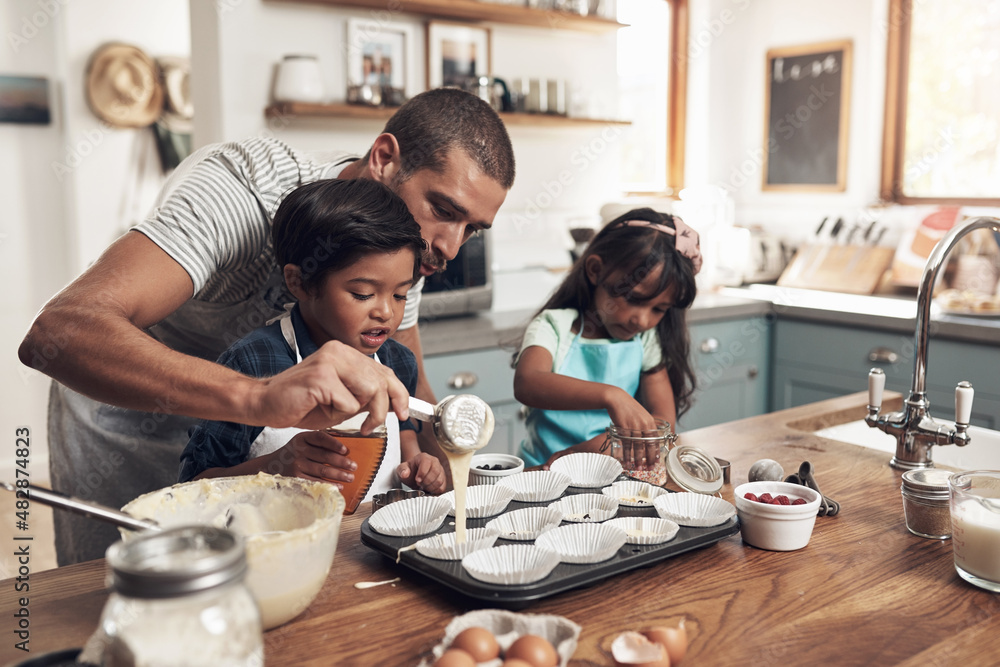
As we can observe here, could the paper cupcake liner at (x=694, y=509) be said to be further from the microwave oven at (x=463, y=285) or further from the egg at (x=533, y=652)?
the microwave oven at (x=463, y=285)

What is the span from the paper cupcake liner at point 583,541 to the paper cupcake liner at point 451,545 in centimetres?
6

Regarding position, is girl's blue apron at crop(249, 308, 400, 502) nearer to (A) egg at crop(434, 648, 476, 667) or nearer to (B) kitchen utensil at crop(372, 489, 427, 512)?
(B) kitchen utensil at crop(372, 489, 427, 512)

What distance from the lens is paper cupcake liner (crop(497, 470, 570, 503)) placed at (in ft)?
3.57

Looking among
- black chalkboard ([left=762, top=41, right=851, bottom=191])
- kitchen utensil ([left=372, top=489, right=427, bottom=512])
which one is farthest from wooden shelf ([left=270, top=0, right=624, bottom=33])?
kitchen utensil ([left=372, top=489, right=427, bottom=512])

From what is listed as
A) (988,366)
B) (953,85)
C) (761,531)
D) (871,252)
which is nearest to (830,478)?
(761,531)

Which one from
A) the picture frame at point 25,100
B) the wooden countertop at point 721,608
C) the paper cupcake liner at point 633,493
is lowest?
the wooden countertop at point 721,608

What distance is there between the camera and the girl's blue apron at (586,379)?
1.78m

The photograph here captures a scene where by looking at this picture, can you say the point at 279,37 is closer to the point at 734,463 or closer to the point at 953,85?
the point at 734,463

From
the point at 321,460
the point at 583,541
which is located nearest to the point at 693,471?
the point at 583,541

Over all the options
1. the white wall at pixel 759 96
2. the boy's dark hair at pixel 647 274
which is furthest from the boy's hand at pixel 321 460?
the white wall at pixel 759 96

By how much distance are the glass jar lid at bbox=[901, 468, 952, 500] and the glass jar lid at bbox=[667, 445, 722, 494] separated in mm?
240

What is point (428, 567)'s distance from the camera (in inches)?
34.5

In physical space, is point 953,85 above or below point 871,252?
above

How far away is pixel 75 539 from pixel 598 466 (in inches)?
44.4
